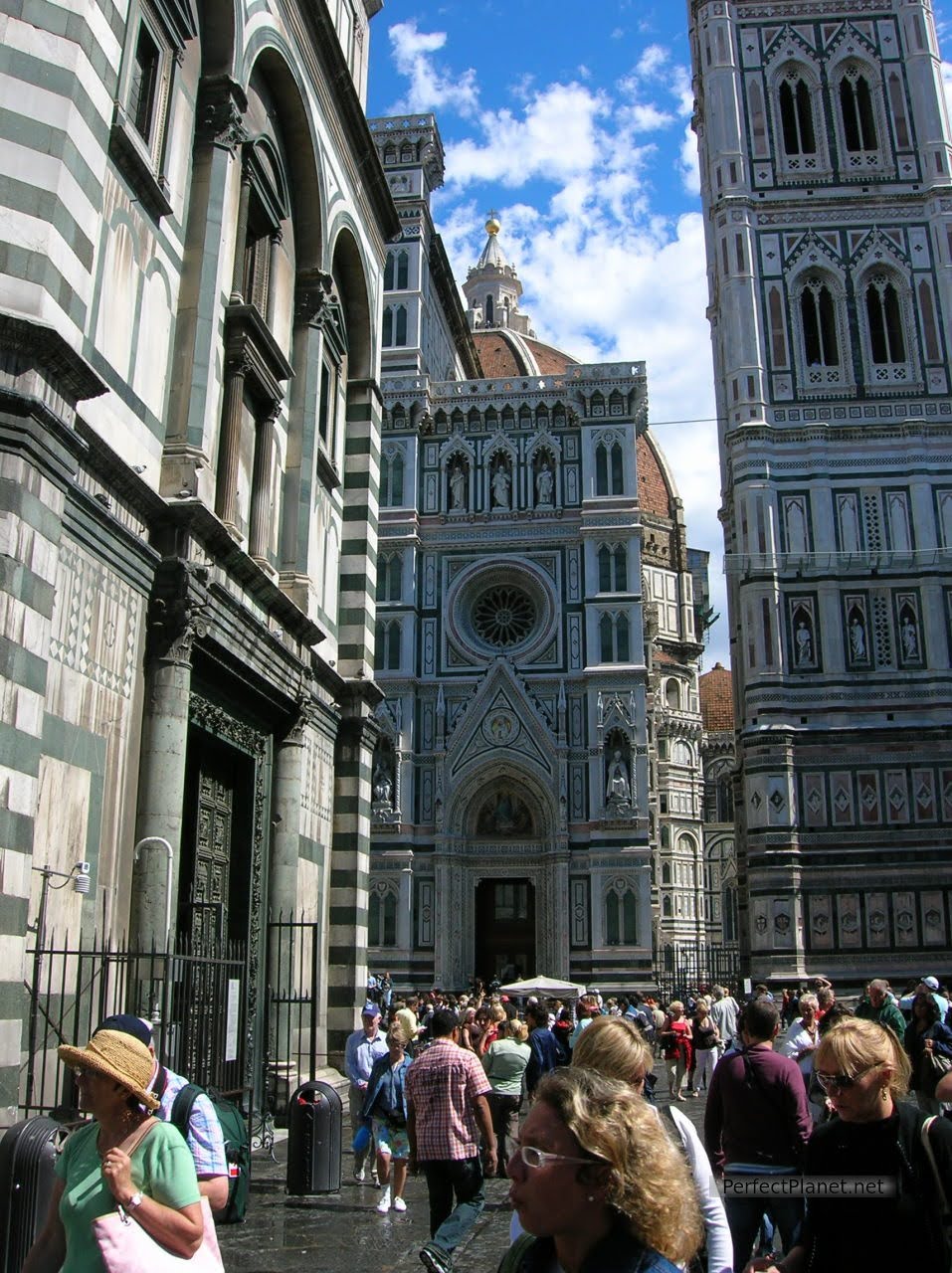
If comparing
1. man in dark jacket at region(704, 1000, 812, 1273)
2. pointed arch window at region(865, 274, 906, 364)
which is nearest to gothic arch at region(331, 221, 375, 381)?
man in dark jacket at region(704, 1000, 812, 1273)

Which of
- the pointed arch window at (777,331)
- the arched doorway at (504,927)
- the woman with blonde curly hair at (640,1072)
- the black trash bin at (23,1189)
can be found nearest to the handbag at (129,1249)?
the woman with blonde curly hair at (640,1072)

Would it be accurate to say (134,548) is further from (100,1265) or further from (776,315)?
(776,315)

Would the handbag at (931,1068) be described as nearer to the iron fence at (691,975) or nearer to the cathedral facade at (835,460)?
the cathedral facade at (835,460)

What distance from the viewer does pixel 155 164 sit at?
10922mm

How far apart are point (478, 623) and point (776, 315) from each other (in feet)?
46.9

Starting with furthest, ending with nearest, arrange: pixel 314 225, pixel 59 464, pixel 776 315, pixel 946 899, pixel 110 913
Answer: pixel 776 315, pixel 946 899, pixel 314 225, pixel 110 913, pixel 59 464

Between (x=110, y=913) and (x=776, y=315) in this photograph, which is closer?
(x=110, y=913)

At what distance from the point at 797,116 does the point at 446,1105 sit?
1631 inches

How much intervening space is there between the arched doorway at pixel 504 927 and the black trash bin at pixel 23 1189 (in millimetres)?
35791

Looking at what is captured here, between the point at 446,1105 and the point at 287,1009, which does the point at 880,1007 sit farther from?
the point at 446,1105

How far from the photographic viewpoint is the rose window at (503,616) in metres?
43.1

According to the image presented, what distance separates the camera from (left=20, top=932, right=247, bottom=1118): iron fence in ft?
25.1

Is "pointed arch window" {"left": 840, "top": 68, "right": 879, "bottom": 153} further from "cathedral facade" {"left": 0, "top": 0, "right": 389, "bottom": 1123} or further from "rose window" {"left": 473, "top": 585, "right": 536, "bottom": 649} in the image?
"cathedral facade" {"left": 0, "top": 0, "right": 389, "bottom": 1123}

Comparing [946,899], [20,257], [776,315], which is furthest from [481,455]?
[20,257]
